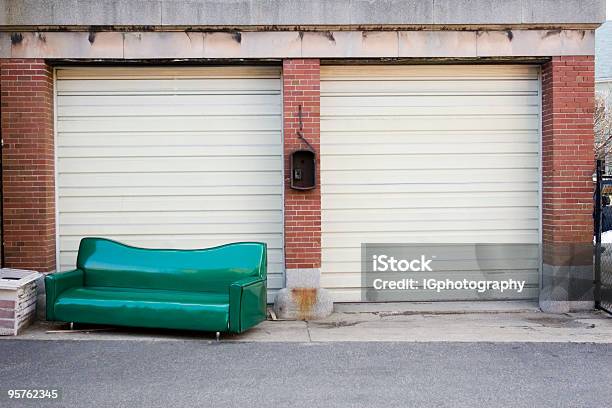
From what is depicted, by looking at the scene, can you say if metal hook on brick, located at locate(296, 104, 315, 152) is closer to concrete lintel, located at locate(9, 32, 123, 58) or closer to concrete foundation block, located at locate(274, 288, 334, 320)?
concrete foundation block, located at locate(274, 288, 334, 320)

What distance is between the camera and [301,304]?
32.3 ft

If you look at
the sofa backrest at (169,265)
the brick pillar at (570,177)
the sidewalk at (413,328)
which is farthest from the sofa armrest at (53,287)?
the brick pillar at (570,177)

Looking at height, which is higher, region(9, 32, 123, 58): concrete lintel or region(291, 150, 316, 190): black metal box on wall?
region(9, 32, 123, 58): concrete lintel

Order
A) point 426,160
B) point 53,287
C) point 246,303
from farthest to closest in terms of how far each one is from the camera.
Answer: point 426,160 → point 53,287 → point 246,303

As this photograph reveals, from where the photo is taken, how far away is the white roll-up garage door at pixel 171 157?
10273mm

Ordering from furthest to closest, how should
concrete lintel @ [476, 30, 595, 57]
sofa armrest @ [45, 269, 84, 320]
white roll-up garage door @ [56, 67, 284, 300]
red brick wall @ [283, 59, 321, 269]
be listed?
white roll-up garage door @ [56, 67, 284, 300], concrete lintel @ [476, 30, 595, 57], red brick wall @ [283, 59, 321, 269], sofa armrest @ [45, 269, 84, 320]

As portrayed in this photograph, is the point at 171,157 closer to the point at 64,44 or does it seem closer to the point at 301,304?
the point at 64,44

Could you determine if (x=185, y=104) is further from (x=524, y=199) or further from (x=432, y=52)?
(x=524, y=199)

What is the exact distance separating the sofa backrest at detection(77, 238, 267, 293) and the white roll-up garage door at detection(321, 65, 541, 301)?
→ 5.59 ft

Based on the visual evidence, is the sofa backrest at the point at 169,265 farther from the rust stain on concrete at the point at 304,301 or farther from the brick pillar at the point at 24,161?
the rust stain on concrete at the point at 304,301

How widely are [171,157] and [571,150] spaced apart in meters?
5.75

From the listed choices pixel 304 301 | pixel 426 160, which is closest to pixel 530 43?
pixel 426 160

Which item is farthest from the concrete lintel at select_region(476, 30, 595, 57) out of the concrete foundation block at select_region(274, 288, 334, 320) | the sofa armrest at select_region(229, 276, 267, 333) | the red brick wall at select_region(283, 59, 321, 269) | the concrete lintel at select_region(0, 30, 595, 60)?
the sofa armrest at select_region(229, 276, 267, 333)

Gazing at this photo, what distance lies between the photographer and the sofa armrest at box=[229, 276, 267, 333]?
8.35 meters
